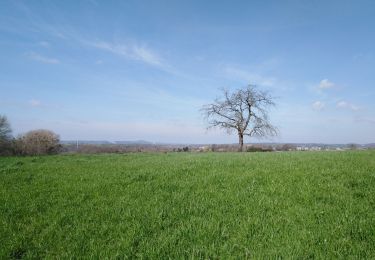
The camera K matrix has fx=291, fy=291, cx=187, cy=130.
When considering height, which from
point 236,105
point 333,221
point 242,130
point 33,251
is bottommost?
point 33,251

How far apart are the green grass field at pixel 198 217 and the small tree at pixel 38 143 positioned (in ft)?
155

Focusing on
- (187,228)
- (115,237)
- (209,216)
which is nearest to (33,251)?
(115,237)

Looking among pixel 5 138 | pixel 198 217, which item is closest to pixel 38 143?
pixel 5 138

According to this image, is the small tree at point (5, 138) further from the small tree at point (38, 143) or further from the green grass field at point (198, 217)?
the green grass field at point (198, 217)

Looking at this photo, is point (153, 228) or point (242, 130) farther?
point (242, 130)

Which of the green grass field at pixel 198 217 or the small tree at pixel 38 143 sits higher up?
the small tree at pixel 38 143

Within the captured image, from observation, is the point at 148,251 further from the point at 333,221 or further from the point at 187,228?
the point at 333,221

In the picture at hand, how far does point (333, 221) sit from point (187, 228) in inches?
114

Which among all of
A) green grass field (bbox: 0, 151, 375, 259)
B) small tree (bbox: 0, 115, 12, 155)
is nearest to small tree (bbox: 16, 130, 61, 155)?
small tree (bbox: 0, 115, 12, 155)

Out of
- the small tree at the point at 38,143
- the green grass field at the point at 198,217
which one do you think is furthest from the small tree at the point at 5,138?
the green grass field at the point at 198,217

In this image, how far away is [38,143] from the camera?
54.4 metres

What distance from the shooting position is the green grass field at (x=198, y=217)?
5.01 m

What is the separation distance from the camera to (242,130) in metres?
51.2

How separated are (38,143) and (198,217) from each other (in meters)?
55.7
